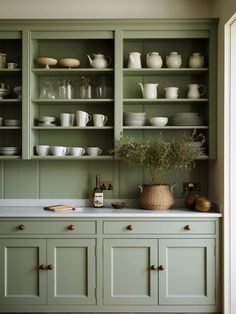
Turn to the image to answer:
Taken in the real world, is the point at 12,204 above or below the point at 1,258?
above

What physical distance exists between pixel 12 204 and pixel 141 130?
1501mm

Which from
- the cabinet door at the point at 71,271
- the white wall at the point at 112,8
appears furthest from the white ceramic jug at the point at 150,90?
Answer: the cabinet door at the point at 71,271

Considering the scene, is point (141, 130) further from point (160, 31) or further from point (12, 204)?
point (12, 204)

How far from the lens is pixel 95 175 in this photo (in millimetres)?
3697

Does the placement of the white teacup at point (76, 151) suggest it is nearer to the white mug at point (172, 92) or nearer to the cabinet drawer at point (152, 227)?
the cabinet drawer at point (152, 227)

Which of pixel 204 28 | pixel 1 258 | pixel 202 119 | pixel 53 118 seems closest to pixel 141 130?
pixel 202 119

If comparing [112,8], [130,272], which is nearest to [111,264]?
→ [130,272]

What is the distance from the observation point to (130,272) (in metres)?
3.14

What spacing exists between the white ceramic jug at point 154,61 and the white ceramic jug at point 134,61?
10cm

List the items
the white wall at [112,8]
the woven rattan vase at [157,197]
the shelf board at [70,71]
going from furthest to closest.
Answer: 1. the white wall at [112,8]
2. the shelf board at [70,71]
3. the woven rattan vase at [157,197]

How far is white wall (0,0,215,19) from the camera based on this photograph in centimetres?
361

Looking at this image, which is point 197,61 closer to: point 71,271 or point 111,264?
point 111,264

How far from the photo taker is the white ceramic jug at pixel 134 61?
3.47m

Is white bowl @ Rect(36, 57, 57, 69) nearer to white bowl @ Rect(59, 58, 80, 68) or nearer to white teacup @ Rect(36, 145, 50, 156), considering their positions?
white bowl @ Rect(59, 58, 80, 68)
